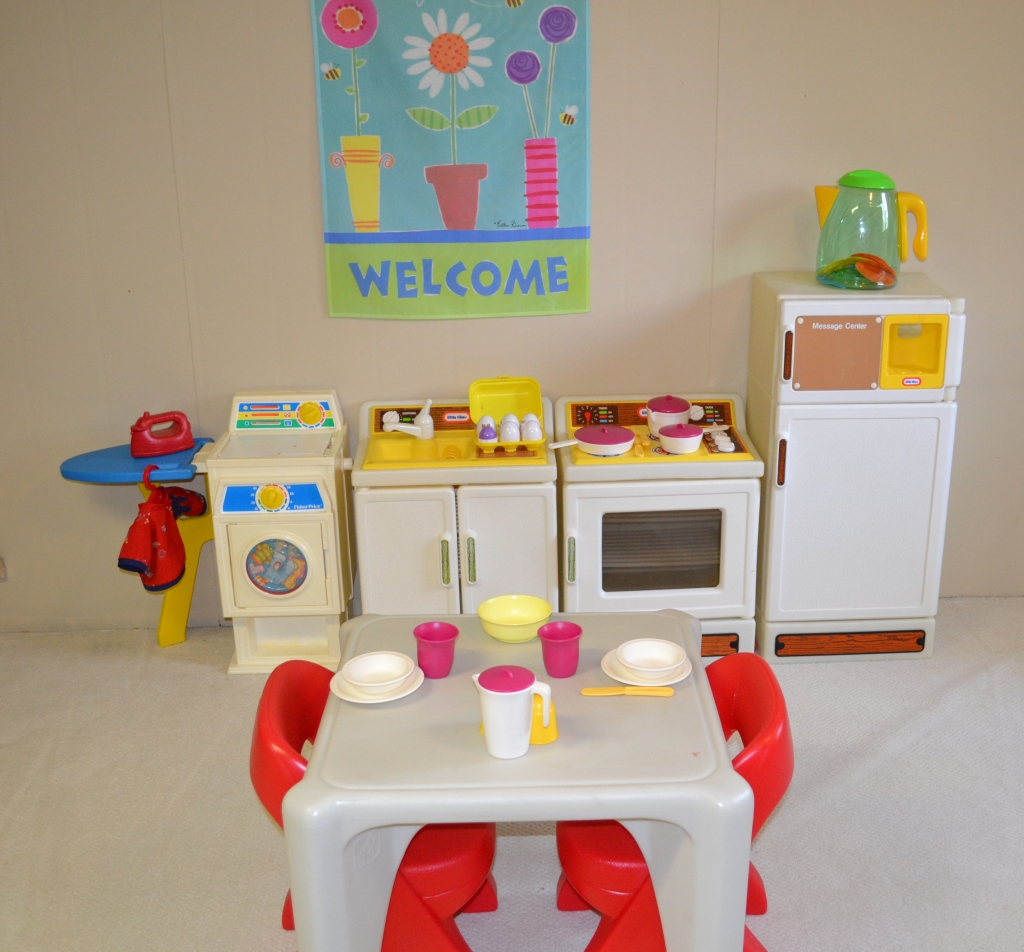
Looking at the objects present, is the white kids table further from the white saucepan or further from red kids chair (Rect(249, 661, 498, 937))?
the white saucepan

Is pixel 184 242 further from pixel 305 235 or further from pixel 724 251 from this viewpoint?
pixel 724 251

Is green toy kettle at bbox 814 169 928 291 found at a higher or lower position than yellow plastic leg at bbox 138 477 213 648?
higher

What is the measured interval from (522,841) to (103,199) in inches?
92.9

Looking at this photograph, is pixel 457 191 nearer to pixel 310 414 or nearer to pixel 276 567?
pixel 310 414

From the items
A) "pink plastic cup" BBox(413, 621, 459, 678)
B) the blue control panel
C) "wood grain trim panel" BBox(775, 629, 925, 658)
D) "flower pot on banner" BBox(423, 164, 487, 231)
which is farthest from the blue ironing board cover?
"wood grain trim panel" BBox(775, 629, 925, 658)

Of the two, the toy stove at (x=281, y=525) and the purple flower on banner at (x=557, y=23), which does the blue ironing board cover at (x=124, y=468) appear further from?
the purple flower on banner at (x=557, y=23)

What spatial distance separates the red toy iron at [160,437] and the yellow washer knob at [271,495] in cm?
37

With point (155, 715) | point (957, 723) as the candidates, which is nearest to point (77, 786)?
point (155, 715)

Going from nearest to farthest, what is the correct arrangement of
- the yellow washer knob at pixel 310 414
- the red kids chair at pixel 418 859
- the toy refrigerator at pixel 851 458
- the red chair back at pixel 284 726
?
the red chair back at pixel 284 726 → the red kids chair at pixel 418 859 → the toy refrigerator at pixel 851 458 → the yellow washer knob at pixel 310 414

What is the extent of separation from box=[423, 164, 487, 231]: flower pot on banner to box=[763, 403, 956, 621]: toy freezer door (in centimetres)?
116

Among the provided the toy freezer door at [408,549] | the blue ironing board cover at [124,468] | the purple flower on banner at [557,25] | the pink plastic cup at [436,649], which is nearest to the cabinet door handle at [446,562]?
the toy freezer door at [408,549]

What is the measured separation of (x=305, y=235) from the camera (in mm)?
3553

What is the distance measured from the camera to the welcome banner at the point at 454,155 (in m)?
3.35

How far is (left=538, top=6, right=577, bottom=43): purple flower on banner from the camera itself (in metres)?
3.34
